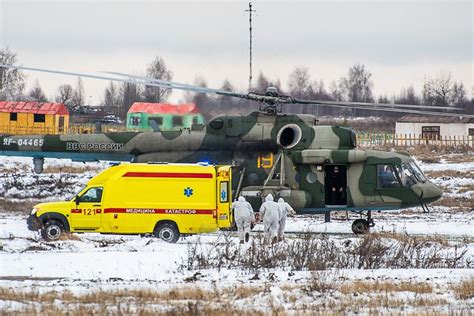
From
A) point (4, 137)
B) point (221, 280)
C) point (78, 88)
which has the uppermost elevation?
point (78, 88)

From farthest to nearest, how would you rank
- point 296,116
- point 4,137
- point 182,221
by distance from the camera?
point 4,137
point 296,116
point 182,221

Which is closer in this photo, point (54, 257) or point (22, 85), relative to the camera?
point (54, 257)

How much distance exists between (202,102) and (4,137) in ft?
44.1

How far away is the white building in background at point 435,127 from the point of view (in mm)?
75312

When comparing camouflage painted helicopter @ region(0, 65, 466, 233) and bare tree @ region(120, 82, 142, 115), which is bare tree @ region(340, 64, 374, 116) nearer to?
bare tree @ region(120, 82, 142, 115)

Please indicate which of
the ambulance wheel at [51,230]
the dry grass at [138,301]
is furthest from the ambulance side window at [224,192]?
the dry grass at [138,301]

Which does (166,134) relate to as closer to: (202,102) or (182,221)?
(182,221)

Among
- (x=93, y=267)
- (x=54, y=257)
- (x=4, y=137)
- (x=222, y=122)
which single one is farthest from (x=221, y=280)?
(x=4, y=137)

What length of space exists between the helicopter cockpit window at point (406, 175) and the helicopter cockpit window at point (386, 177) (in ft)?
0.62

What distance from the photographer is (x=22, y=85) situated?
306 feet

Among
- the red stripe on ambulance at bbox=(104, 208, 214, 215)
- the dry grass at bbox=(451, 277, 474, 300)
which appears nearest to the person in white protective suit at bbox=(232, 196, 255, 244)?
the red stripe on ambulance at bbox=(104, 208, 214, 215)

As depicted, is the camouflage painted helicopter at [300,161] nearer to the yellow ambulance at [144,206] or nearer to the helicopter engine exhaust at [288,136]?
the helicopter engine exhaust at [288,136]

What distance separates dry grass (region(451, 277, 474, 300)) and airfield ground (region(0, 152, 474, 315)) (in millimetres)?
18

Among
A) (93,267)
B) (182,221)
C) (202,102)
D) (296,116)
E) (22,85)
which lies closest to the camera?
(93,267)
